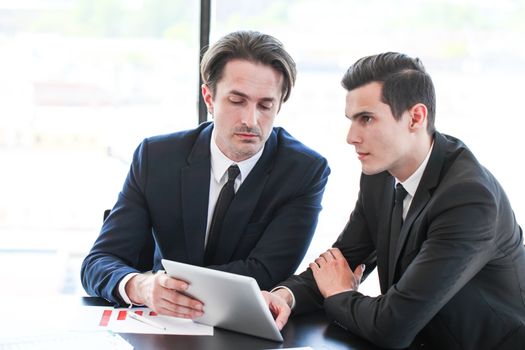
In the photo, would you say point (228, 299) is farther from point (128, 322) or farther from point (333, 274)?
point (333, 274)

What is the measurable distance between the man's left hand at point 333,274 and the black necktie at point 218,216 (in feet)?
1.30

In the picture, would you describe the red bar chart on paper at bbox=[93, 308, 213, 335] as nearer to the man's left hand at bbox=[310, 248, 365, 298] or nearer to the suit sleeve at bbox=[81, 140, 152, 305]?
the suit sleeve at bbox=[81, 140, 152, 305]

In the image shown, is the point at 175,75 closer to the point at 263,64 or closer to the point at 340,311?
the point at 263,64

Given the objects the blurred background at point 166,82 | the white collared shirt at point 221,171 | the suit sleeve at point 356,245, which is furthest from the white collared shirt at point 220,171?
the blurred background at point 166,82

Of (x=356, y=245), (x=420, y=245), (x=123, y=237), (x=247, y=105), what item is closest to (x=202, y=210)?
(x=123, y=237)

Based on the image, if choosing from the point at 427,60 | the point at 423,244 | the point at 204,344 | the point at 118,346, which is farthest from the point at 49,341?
the point at 427,60

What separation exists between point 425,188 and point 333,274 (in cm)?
38

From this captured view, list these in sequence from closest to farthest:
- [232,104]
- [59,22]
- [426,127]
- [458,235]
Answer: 1. [458,235]
2. [426,127]
3. [232,104]
4. [59,22]

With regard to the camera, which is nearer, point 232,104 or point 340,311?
point 340,311

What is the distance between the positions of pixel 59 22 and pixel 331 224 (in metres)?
1.68

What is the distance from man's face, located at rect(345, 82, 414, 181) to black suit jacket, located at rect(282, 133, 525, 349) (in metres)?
0.10

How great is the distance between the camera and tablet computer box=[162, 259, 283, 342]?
6.37 ft

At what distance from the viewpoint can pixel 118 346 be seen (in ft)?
6.26

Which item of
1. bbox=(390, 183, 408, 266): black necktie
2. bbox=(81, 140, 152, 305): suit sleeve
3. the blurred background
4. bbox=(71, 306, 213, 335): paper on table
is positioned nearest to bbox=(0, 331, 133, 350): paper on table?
bbox=(71, 306, 213, 335): paper on table
